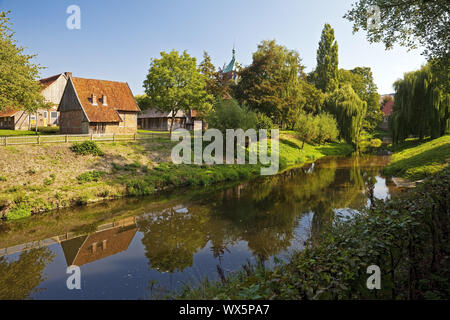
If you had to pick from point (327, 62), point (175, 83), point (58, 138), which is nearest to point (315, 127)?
point (175, 83)

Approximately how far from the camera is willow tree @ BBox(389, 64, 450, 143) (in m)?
24.6

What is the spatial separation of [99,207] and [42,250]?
5.08 meters

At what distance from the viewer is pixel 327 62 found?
52.0m

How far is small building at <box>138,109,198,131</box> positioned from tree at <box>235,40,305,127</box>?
13.2 m

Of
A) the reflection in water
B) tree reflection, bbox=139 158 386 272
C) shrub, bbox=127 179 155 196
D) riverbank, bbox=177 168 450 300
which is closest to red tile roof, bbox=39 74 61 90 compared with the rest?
shrub, bbox=127 179 155 196

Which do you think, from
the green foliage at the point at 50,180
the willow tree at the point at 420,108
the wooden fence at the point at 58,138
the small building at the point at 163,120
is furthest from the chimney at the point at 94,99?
the willow tree at the point at 420,108

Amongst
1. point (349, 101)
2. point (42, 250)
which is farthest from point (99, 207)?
point (349, 101)

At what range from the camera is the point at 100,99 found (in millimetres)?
32344

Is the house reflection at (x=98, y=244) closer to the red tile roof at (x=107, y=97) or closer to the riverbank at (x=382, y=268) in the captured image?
the riverbank at (x=382, y=268)

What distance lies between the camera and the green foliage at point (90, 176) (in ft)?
53.7

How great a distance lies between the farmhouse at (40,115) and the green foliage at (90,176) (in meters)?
20.5
